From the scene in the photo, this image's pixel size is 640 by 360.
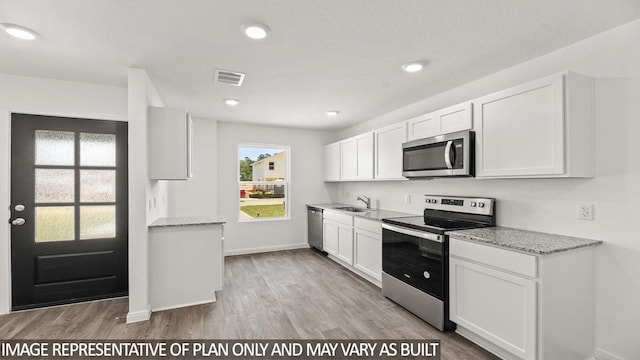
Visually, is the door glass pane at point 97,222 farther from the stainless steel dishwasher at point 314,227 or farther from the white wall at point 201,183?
the stainless steel dishwasher at point 314,227

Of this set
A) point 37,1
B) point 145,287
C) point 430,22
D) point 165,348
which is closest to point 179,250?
point 145,287

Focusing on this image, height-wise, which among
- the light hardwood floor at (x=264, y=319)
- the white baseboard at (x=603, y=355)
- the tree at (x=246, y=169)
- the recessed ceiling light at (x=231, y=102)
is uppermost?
the recessed ceiling light at (x=231, y=102)

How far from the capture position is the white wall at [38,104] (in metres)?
2.78

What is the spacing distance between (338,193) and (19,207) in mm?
4463

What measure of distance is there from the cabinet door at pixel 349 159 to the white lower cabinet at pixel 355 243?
2.25 feet

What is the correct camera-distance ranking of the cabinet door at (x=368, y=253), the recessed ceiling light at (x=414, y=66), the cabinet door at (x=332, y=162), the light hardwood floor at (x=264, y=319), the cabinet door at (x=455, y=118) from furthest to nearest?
1. the cabinet door at (x=332, y=162)
2. the cabinet door at (x=368, y=253)
3. the cabinet door at (x=455, y=118)
4. the recessed ceiling light at (x=414, y=66)
5. the light hardwood floor at (x=264, y=319)

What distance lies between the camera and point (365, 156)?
4.28 m

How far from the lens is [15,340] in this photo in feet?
7.66

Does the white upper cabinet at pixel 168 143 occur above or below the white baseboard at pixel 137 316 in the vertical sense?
above

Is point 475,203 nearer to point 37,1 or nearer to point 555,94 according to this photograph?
point 555,94

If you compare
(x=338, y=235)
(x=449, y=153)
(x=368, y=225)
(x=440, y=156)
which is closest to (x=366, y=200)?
(x=338, y=235)

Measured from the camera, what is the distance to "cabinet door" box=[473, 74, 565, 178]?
200cm

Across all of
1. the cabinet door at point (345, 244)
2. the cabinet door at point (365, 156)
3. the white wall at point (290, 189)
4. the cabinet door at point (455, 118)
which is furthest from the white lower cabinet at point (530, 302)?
the white wall at point (290, 189)

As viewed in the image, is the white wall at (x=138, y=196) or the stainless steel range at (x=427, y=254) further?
the white wall at (x=138, y=196)
